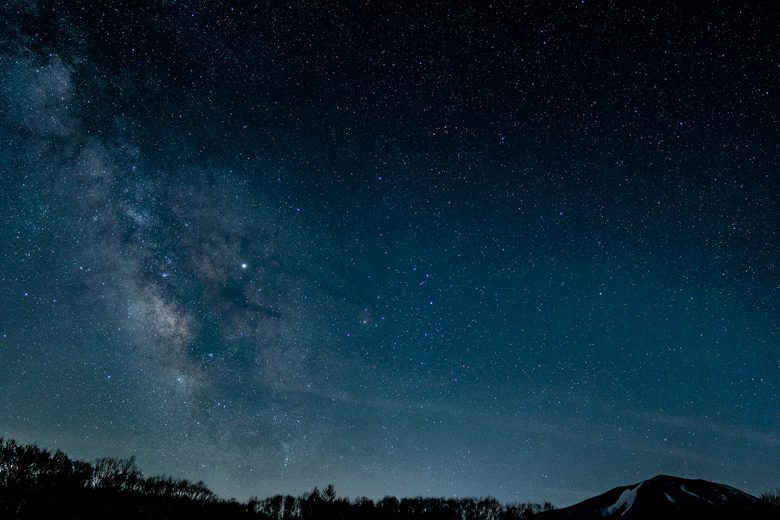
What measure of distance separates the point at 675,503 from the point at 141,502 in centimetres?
4050

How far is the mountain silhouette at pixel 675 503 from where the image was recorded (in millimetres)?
31828

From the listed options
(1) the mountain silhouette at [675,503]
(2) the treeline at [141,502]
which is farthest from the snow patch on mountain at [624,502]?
(2) the treeline at [141,502]

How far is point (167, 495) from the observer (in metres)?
38.7

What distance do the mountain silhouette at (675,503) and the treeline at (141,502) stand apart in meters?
7.78

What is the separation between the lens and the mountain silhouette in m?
31.8

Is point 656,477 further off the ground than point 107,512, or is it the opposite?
point 656,477

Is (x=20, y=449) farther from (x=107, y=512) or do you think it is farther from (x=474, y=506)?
(x=474, y=506)

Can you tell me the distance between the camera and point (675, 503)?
3372 centimetres

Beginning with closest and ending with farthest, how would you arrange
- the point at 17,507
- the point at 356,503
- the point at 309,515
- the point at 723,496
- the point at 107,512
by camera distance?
the point at 17,507 < the point at 107,512 < the point at 723,496 < the point at 309,515 < the point at 356,503

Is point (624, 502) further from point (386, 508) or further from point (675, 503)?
point (386, 508)

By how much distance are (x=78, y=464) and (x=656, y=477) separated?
153 feet

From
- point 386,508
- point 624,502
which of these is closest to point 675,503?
point 624,502

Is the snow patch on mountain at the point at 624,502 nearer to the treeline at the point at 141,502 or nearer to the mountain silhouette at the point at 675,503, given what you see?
the mountain silhouette at the point at 675,503

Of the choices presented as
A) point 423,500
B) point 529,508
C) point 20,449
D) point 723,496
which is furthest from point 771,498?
point 20,449
